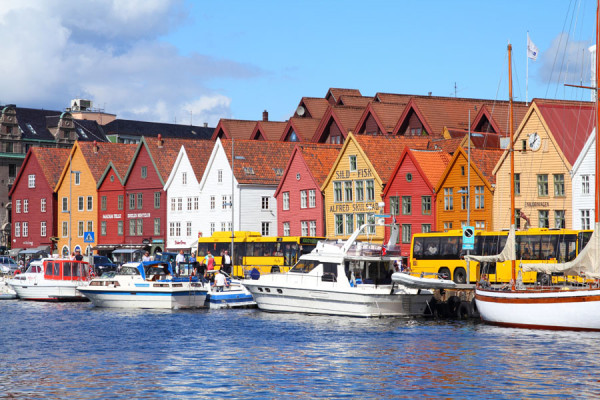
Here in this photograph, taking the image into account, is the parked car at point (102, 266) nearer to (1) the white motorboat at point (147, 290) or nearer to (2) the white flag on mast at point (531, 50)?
(1) the white motorboat at point (147, 290)

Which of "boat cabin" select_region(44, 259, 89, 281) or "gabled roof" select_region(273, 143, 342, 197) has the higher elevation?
"gabled roof" select_region(273, 143, 342, 197)

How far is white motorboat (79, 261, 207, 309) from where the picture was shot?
5972 cm

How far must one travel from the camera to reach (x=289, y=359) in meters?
38.3

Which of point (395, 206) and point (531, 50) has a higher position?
point (531, 50)

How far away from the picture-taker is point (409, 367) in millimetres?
36219

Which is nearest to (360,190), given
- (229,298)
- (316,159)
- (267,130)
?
(316,159)

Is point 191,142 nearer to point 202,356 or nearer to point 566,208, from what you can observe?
point 566,208

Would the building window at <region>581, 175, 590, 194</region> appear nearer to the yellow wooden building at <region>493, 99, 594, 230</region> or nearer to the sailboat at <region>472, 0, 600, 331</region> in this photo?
the yellow wooden building at <region>493, 99, 594, 230</region>

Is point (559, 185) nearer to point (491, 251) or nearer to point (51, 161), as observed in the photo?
point (491, 251)

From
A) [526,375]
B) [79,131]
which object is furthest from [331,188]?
[79,131]

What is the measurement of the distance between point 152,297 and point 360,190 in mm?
31795

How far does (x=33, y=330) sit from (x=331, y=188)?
44.3m

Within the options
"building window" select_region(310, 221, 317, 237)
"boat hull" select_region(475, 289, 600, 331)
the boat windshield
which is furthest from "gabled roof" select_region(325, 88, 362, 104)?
"boat hull" select_region(475, 289, 600, 331)

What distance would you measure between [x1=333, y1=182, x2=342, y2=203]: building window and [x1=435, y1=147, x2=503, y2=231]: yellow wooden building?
11079mm
